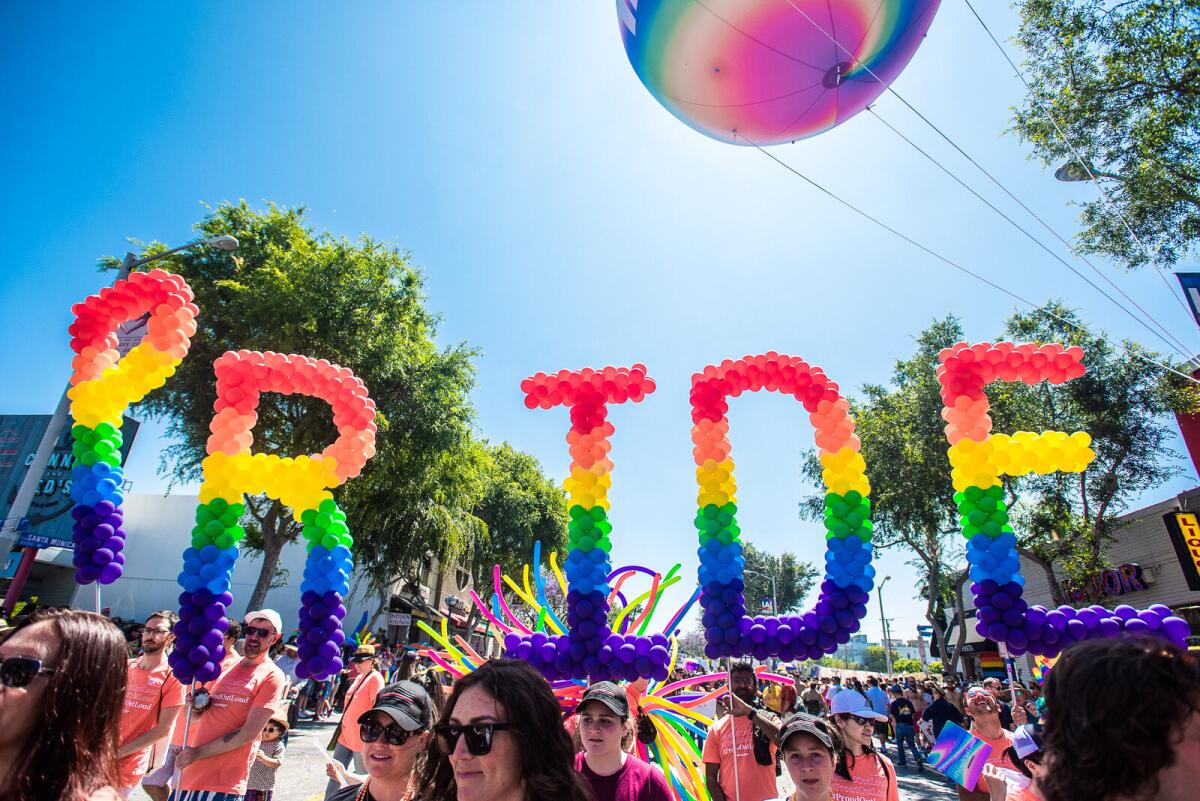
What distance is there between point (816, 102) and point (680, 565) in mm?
4250

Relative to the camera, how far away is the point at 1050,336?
56.6 feet

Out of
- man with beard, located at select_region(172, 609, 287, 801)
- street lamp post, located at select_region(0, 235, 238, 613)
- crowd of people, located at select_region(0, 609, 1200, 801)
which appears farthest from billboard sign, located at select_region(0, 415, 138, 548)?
crowd of people, located at select_region(0, 609, 1200, 801)

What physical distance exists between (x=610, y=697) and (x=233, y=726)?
253cm

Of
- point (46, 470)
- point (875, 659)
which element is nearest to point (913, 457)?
point (46, 470)

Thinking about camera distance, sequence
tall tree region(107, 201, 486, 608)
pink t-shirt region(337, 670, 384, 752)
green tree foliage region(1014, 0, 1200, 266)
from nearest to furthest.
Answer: pink t-shirt region(337, 670, 384, 752) → green tree foliage region(1014, 0, 1200, 266) → tall tree region(107, 201, 486, 608)

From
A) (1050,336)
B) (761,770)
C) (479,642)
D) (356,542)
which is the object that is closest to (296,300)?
(356,542)

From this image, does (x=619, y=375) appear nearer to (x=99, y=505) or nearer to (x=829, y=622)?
(x=829, y=622)

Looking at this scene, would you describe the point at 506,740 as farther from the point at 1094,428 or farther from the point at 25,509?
the point at 1094,428

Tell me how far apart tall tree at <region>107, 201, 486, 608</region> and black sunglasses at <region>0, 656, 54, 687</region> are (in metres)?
12.1

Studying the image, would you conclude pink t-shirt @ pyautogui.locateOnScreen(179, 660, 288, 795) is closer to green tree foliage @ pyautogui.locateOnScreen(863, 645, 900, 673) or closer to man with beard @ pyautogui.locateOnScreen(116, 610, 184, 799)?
man with beard @ pyautogui.locateOnScreen(116, 610, 184, 799)

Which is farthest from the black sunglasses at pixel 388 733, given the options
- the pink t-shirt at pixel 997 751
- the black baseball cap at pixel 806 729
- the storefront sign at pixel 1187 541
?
the storefront sign at pixel 1187 541

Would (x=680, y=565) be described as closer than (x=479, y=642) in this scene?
Yes

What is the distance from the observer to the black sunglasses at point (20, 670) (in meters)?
1.68

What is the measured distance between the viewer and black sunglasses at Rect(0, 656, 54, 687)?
168 cm
